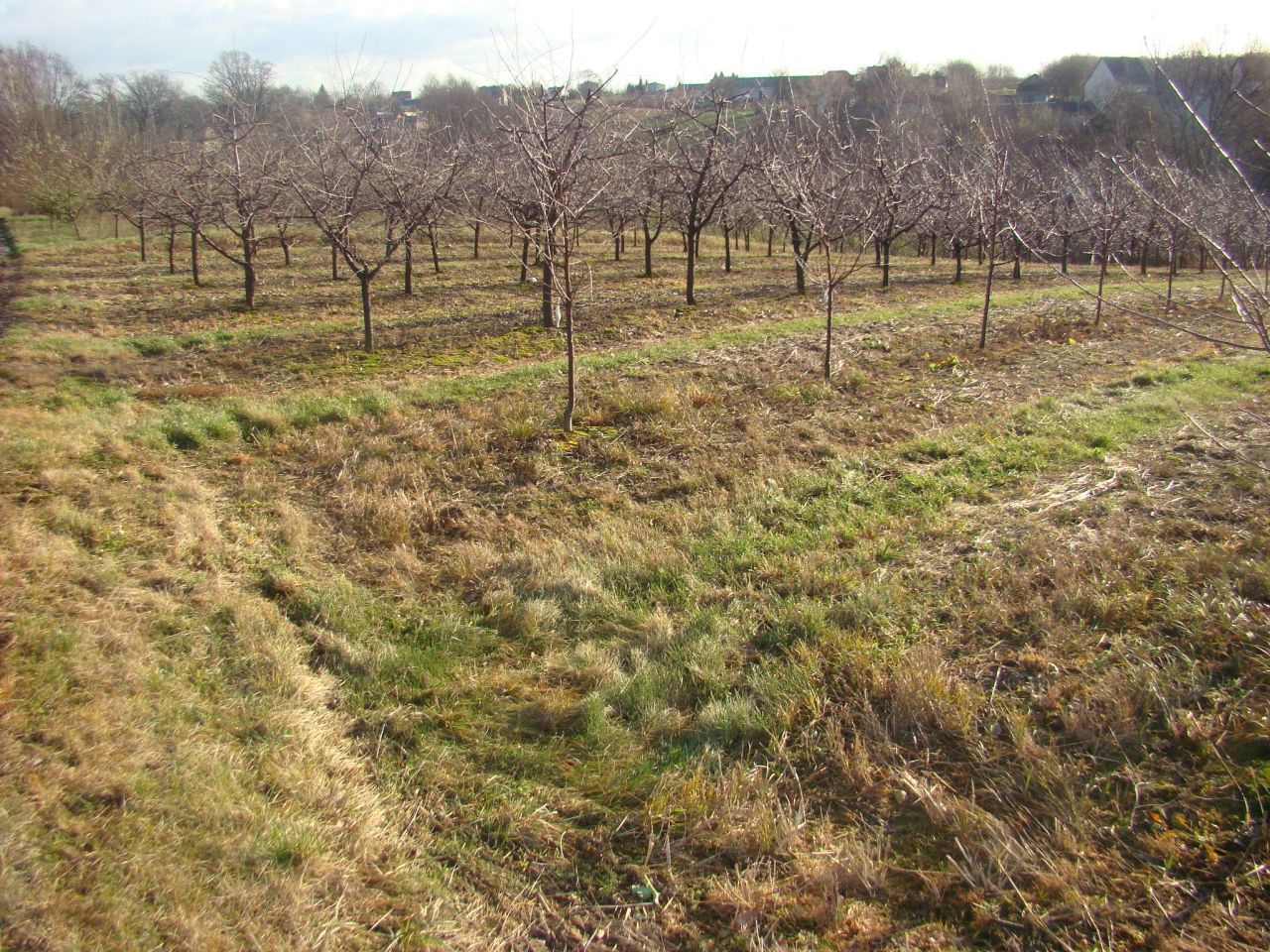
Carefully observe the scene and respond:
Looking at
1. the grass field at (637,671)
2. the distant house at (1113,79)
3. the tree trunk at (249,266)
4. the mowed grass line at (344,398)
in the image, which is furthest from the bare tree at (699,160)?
the distant house at (1113,79)

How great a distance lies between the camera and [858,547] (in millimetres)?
5574

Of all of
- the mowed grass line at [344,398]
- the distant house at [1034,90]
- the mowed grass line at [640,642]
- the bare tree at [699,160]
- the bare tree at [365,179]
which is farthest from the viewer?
the distant house at [1034,90]

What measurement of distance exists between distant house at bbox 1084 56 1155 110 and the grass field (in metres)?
Result: 50.9

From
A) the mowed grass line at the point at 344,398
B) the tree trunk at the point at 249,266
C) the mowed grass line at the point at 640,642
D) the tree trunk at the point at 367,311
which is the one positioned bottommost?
the mowed grass line at the point at 640,642

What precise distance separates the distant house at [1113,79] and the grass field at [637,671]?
50.9 m

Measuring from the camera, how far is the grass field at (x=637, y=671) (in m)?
2.81

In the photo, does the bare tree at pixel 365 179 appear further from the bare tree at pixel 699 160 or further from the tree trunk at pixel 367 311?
the bare tree at pixel 699 160

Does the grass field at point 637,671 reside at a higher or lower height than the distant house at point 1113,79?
lower

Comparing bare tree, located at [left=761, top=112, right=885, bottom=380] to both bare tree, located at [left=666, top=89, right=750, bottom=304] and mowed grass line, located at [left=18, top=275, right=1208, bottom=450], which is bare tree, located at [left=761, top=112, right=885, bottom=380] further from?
mowed grass line, located at [left=18, top=275, right=1208, bottom=450]

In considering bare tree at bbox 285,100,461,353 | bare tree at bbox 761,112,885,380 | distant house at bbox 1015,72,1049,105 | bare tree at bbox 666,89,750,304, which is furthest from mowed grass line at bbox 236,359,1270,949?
distant house at bbox 1015,72,1049,105

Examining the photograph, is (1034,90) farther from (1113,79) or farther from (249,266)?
(249,266)

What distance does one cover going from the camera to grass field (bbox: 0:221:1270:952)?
281 centimetres

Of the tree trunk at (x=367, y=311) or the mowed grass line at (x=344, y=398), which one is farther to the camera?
the tree trunk at (x=367, y=311)

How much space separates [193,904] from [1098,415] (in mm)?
8765
